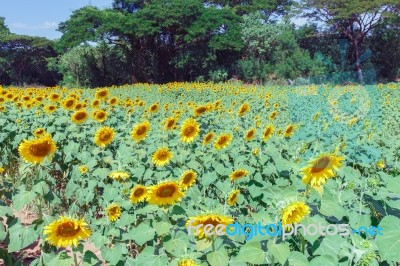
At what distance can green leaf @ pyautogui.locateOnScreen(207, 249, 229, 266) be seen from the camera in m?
1.36

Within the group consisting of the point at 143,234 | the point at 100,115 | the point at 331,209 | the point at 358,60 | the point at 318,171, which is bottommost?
the point at 143,234

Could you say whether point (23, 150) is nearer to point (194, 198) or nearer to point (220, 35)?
point (194, 198)

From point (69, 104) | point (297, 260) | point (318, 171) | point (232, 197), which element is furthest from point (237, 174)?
point (69, 104)

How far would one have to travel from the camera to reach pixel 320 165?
141 cm

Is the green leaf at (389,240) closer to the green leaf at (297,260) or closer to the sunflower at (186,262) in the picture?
the green leaf at (297,260)

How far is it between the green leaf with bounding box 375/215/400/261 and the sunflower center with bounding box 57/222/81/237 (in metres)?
1.05

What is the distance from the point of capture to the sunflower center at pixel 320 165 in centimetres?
142

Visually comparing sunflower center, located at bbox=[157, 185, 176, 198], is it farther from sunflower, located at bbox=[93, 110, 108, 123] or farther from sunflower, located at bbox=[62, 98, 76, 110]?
sunflower, located at bbox=[62, 98, 76, 110]

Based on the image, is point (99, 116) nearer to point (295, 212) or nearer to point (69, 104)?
point (69, 104)

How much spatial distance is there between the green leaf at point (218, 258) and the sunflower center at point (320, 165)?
0.40 metres

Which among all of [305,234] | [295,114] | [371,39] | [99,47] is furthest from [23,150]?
[371,39]

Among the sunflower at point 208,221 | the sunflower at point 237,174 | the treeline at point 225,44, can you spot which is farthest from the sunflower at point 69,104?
the treeline at point 225,44

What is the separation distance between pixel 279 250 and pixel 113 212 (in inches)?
46.8

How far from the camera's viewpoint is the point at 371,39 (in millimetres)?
32688
